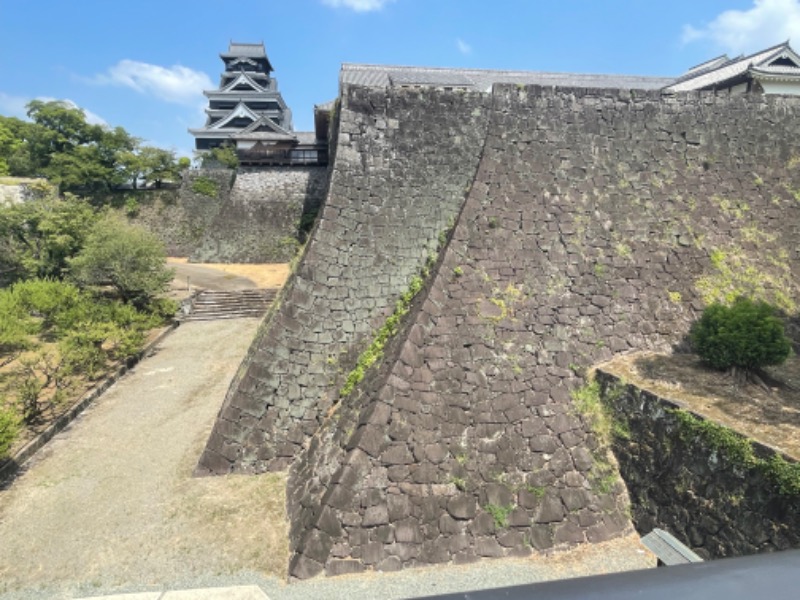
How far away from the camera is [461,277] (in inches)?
315

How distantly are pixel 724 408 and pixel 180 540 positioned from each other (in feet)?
26.4

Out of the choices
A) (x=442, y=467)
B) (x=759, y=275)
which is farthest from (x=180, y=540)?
(x=759, y=275)

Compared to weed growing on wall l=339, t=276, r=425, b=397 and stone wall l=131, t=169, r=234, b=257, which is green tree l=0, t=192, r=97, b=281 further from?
weed growing on wall l=339, t=276, r=425, b=397

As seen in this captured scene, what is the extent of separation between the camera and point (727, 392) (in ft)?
22.2

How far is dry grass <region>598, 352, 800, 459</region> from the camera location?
5.71 m

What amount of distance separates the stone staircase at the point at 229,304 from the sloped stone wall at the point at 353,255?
34.0 ft

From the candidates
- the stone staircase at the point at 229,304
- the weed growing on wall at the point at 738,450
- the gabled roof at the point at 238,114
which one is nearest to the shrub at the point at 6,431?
the stone staircase at the point at 229,304

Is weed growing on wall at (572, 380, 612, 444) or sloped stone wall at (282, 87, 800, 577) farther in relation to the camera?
weed growing on wall at (572, 380, 612, 444)

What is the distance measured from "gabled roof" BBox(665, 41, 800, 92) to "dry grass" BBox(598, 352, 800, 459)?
657 inches

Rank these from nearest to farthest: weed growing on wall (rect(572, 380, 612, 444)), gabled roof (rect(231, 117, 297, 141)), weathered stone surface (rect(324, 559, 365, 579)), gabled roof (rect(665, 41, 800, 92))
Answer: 1. weathered stone surface (rect(324, 559, 365, 579))
2. weed growing on wall (rect(572, 380, 612, 444))
3. gabled roof (rect(665, 41, 800, 92))
4. gabled roof (rect(231, 117, 297, 141))

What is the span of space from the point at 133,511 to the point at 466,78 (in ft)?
82.9

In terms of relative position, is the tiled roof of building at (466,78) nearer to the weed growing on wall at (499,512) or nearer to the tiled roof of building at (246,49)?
the weed growing on wall at (499,512)

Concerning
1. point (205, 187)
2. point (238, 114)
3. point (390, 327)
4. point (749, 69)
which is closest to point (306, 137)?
point (205, 187)

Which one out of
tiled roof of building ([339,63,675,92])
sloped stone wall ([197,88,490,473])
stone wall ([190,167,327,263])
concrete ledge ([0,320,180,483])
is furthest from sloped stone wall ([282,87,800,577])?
stone wall ([190,167,327,263])
